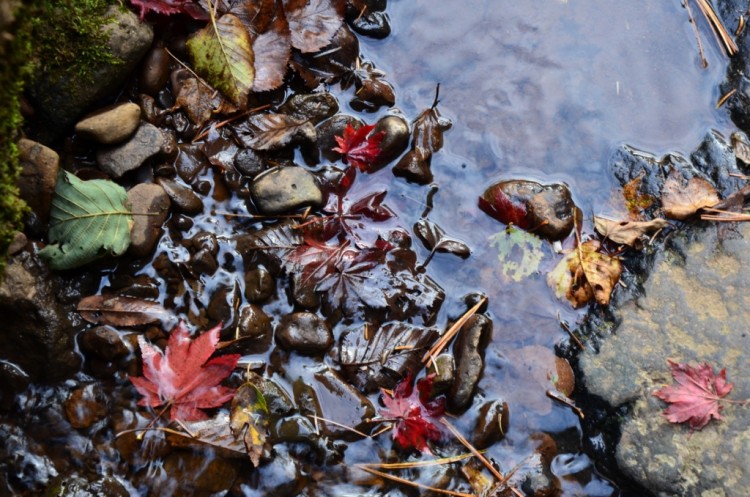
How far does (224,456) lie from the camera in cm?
271

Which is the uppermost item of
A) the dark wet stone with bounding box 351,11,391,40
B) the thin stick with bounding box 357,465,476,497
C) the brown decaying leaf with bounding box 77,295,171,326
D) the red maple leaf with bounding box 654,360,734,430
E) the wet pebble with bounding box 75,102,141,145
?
the dark wet stone with bounding box 351,11,391,40

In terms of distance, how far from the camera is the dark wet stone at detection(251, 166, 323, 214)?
3004 mm

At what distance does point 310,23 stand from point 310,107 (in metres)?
0.46

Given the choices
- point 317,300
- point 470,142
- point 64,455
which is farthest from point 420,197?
point 64,455

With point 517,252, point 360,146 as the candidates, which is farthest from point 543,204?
point 360,146

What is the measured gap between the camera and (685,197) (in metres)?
3.17

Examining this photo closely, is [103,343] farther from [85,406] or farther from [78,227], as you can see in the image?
[78,227]

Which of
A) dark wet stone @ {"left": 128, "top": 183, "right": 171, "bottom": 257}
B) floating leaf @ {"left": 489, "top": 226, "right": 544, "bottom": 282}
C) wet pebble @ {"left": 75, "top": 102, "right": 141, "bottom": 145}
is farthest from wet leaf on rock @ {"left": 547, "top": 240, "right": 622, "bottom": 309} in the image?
wet pebble @ {"left": 75, "top": 102, "right": 141, "bottom": 145}

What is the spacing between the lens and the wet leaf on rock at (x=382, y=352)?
2904 mm

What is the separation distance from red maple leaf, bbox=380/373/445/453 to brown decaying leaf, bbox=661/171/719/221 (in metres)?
1.55

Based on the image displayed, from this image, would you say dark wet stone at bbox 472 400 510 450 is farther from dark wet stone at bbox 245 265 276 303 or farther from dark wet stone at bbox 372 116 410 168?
dark wet stone at bbox 372 116 410 168

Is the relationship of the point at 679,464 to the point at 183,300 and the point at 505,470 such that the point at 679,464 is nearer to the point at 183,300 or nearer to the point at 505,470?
the point at 505,470

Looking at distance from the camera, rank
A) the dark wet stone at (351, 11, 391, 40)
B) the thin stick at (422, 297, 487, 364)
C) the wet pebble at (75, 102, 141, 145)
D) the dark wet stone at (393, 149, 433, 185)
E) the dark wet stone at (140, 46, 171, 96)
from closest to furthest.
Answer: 1. the wet pebble at (75, 102, 141, 145)
2. the thin stick at (422, 297, 487, 364)
3. the dark wet stone at (140, 46, 171, 96)
4. the dark wet stone at (393, 149, 433, 185)
5. the dark wet stone at (351, 11, 391, 40)

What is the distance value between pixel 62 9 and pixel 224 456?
2.11 meters
